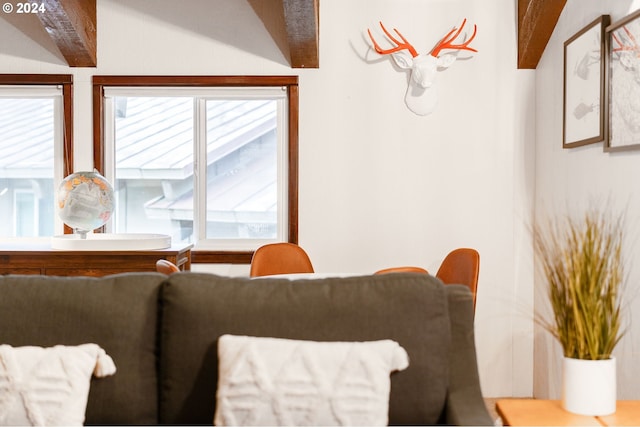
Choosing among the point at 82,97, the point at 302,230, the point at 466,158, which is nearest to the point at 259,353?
the point at 302,230

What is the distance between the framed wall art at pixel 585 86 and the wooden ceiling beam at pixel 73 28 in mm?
2646

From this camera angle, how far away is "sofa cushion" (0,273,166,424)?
5.52 feet

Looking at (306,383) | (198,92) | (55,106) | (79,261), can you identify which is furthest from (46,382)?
(55,106)

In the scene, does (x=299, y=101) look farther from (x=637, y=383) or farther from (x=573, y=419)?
(x=573, y=419)

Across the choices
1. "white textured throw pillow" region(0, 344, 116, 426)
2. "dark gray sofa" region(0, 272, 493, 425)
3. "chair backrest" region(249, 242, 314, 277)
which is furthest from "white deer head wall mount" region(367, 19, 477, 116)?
"white textured throw pillow" region(0, 344, 116, 426)

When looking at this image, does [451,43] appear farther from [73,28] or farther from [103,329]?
[103,329]

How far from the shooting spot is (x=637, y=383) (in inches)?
99.3

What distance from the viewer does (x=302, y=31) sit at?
3.59m

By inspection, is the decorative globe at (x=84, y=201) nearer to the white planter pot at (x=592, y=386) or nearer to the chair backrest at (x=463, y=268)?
the chair backrest at (x=463, y=268)

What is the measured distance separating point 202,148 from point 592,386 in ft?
9.84

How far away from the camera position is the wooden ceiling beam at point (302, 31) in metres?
3.38

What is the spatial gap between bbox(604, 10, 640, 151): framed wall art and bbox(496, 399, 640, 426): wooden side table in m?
1.25

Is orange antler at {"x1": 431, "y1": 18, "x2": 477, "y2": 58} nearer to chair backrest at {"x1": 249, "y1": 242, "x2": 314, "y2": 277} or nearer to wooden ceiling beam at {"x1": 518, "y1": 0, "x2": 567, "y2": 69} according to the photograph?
wooden ceiling beam at {"x1": 518, "y1": 0, "x2": 567, "y2": 69}

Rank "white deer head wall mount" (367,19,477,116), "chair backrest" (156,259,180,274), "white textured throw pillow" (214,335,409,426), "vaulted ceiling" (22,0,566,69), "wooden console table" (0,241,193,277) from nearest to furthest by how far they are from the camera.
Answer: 1. "white textured throw pillow" (214,335,409,426)
2. "chair backrest" (156,259,180,274)
3. "wooden console table" (0,241,193,277)
4. "vaulted ceiling" (22,0,566,69)
5. "white deer head wall mount" (367,19,477,116)
